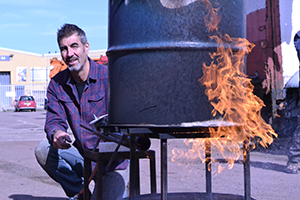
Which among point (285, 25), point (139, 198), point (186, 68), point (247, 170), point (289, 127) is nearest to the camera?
point (186, 68)

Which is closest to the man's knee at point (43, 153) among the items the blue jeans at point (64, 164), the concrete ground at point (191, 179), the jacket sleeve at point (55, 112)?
the blue jeans at point (64, 164)

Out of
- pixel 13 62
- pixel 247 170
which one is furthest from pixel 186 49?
pixel 13 62

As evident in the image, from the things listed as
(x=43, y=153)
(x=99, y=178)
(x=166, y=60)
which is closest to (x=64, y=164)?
(x=43, y=153)

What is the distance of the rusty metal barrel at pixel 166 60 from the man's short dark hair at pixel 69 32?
32.6 inches

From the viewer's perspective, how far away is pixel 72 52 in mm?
3188

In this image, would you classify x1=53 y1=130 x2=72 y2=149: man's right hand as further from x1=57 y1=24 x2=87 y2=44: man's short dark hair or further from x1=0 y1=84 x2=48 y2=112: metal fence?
x1=0 y1=84 x2=48 y2=112: metal fence

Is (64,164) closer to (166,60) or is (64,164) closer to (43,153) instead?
(43,153)

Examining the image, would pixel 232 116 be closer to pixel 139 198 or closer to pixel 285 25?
pixel 139 198

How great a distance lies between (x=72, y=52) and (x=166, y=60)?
1.08 m

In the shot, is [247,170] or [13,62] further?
[13,62]

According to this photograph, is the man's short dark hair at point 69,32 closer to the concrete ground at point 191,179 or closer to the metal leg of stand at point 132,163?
the metal leg of stand at point 132,163

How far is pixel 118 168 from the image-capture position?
3.23 m

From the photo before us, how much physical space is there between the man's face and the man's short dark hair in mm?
25

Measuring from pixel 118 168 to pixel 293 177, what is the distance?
9.98 ft
